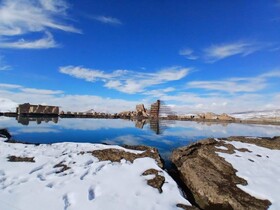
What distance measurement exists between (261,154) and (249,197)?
270 inches

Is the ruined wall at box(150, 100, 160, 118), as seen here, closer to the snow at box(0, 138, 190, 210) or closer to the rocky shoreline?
the rocky shoreline

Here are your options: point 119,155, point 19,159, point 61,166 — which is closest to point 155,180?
point 119,155

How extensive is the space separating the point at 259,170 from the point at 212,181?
3.06 metres

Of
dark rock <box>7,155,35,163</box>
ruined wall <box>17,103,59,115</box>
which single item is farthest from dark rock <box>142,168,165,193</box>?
ruined wall <box>17,103,59,115</box>

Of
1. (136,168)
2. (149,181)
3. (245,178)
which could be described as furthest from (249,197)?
(136,168)

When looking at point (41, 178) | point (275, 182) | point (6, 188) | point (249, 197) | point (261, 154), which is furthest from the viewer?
point (261, 154)

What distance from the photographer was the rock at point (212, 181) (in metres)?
9.31

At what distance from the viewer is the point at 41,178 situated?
1008cm

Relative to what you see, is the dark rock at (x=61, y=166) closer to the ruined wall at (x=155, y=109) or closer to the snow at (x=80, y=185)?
the snow at (x=80, y=185)

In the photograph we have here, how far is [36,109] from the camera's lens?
8312 cm

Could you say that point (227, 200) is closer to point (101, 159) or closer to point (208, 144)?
point (101, 159)

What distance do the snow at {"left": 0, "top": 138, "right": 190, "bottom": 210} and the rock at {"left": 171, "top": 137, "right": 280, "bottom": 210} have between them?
4.66 ft

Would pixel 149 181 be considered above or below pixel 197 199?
above

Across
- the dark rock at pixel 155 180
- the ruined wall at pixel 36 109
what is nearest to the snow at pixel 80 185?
the dark rock at pixel 155 180
